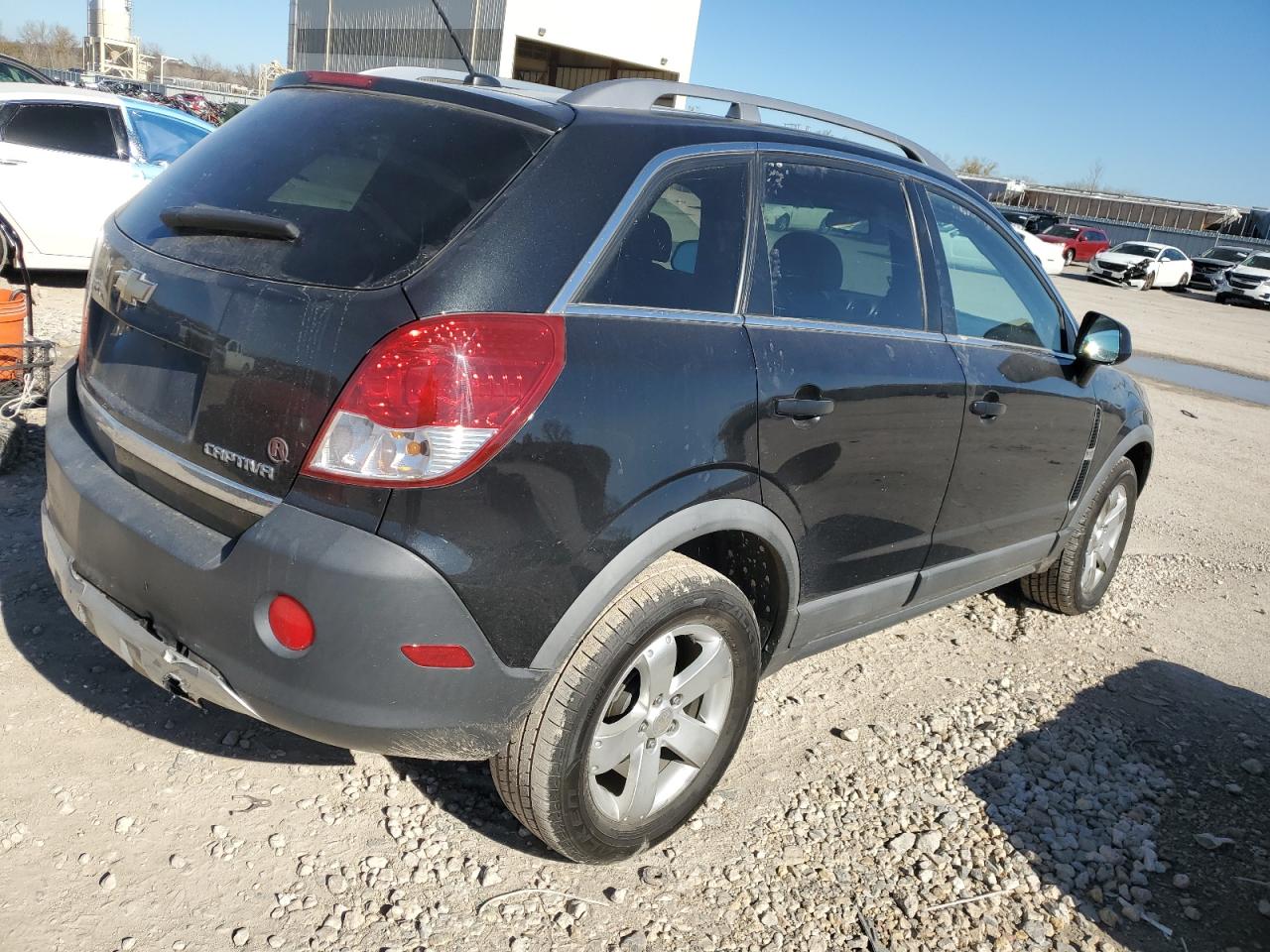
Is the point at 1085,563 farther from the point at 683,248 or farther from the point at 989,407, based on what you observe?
the point at 683,248

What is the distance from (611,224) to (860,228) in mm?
1139

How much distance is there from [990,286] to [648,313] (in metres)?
1.96

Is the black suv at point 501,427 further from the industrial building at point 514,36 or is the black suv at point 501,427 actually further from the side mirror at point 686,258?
the industrial building at point 514,36

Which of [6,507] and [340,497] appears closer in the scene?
[340,497]

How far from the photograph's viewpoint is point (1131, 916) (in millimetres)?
2850

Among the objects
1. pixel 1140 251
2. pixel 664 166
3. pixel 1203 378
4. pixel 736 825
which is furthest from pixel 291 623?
pixel 1140 251

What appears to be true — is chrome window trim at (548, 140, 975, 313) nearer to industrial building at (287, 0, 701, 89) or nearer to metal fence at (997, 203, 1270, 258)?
industrial building at (287, 0, 701, 89)

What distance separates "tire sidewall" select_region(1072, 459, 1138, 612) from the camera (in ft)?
15.0

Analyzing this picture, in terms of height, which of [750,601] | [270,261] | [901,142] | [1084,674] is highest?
[901,142]

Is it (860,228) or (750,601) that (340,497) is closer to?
(750,601)

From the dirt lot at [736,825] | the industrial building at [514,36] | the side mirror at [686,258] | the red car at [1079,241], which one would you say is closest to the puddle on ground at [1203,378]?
the dirt lot at [736,825]

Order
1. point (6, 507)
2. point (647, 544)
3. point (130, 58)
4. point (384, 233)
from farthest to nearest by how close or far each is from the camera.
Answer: point (130, 58) → point (6, 507) → point (647, 544) → point (384, 233)

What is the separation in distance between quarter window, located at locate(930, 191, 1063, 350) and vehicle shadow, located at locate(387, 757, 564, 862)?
81.6 inches

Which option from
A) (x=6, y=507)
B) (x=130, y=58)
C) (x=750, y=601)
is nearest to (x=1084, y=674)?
(x=750, y=601)
